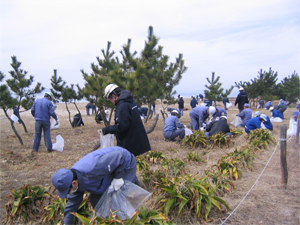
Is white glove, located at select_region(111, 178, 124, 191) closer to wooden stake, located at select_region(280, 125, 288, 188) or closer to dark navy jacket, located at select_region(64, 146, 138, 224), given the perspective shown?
dark navy jacket, located at select_region(64, 146, 138, 224)

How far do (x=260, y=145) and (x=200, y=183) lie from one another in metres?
3.86

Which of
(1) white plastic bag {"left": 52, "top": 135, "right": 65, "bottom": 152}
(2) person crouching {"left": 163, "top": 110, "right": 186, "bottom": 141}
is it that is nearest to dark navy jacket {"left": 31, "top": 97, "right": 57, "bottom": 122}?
(1) white plastic bag {"left": 52, "top": 135, "right": 65, "bottom": 152}

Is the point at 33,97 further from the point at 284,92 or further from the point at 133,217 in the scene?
the point at 284,92

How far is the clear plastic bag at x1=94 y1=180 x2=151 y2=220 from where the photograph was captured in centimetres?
270

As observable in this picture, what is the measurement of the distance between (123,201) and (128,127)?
1.09 metres

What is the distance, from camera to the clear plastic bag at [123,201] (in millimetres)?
2703

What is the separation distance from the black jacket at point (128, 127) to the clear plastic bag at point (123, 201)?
91cm

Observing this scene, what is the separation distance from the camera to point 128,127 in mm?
3551

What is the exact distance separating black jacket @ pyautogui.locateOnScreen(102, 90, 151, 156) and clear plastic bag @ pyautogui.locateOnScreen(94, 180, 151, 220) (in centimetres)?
91

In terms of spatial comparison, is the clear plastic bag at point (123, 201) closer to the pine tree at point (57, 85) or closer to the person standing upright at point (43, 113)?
the person standing upright at point (43, 113)

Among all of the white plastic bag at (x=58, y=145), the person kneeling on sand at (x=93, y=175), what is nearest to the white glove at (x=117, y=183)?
the person kneeling on sand at (x=93, y=175)

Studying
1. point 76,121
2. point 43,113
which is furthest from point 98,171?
point 76,121

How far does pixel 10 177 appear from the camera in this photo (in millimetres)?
4949

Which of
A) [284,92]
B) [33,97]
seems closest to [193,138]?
[33,97]
